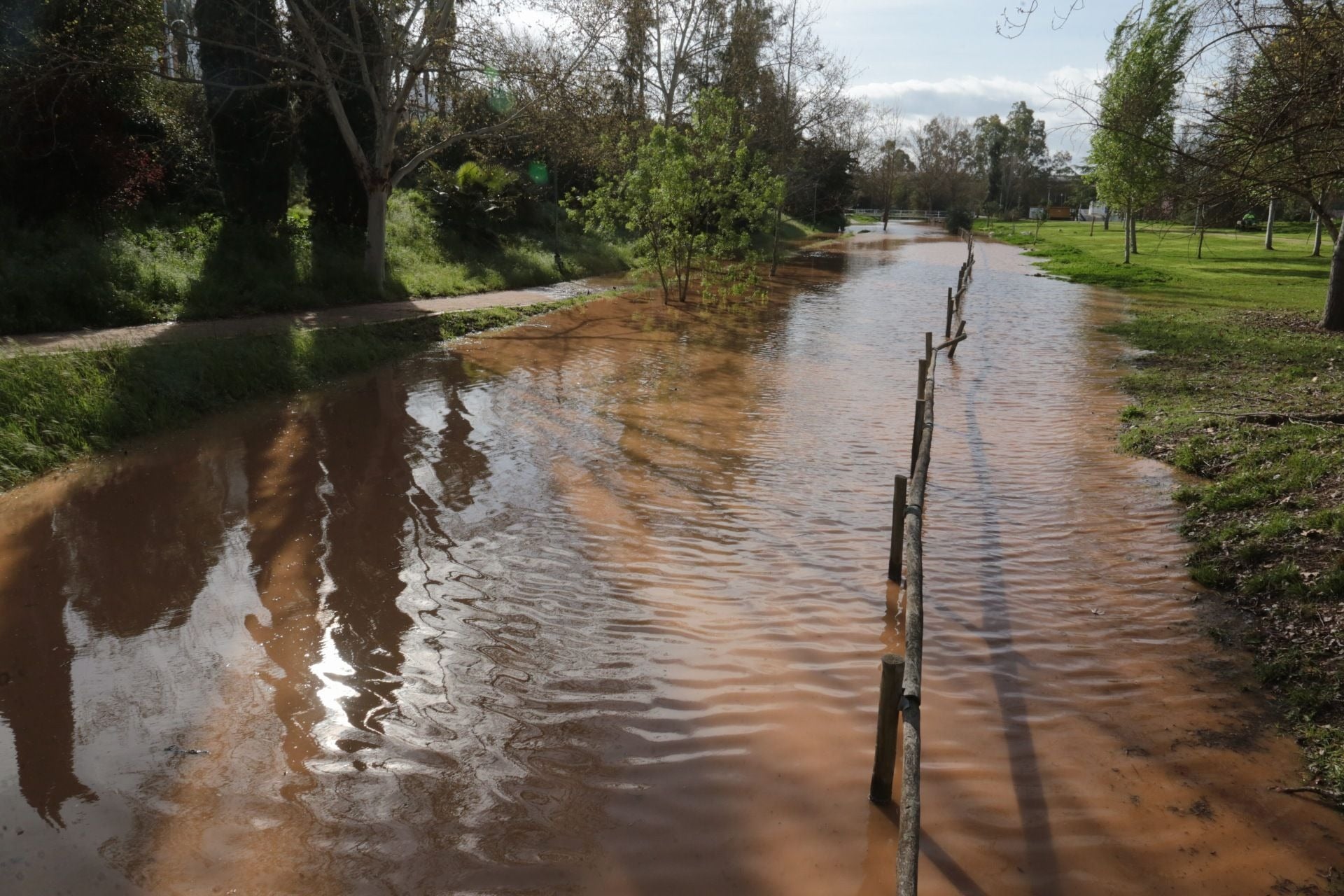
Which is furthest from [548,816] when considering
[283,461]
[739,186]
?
[739,186]

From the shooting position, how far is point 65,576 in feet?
21.3

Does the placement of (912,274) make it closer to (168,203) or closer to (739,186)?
(739,186)

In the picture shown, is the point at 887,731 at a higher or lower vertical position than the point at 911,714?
lower

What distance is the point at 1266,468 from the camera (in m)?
7.67

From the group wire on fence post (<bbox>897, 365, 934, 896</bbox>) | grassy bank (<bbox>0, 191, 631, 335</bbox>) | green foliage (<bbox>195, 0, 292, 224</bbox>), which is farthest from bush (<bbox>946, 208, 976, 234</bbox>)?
wire on fence post (<bbox>897, 365, 934, 896</bbox>)

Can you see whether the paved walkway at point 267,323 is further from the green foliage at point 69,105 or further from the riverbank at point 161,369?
the green foliage at point 69,105

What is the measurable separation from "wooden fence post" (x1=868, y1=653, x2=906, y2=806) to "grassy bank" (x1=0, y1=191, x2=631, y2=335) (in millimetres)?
11879

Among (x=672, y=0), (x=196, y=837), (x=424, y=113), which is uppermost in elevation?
(x=672, y=0)

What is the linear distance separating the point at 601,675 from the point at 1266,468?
6073mm

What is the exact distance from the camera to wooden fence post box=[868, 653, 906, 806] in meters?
3.69

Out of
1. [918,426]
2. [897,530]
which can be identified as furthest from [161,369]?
[897,530]

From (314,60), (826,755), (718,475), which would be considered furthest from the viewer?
(314,60)

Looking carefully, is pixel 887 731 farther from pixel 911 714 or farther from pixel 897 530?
pixel 897 530

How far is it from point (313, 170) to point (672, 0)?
14.9 meters
